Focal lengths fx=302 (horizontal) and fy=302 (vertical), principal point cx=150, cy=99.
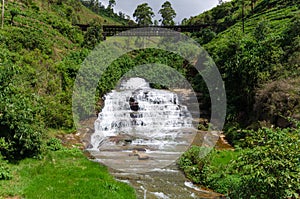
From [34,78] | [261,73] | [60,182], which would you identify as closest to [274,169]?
[60,182]

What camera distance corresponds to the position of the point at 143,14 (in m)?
60.8

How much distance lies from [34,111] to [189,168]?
8.47m

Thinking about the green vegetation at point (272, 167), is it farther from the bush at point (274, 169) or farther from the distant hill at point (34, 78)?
the distant hill at point (34, 78)

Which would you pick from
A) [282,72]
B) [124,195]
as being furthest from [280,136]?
[282,72]

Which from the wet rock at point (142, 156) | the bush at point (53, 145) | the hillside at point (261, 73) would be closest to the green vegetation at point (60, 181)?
the bush at point (53, 145)

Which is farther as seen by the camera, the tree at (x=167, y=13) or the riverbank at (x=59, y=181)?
the tree at (x=167, y=13)

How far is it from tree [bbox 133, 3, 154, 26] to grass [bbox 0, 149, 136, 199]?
163ft

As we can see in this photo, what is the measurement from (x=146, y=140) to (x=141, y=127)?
431cm

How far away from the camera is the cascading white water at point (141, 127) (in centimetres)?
2020

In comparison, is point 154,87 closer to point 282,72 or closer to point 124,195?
point 282,72

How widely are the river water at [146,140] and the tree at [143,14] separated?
84.3 ft

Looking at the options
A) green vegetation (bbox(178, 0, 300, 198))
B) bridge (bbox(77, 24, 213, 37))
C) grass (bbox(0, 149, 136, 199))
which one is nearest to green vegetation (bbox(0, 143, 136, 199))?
grass (bbox(0, 149, 136, 199))

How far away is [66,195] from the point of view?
34.9 ft

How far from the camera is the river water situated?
46.3ft
